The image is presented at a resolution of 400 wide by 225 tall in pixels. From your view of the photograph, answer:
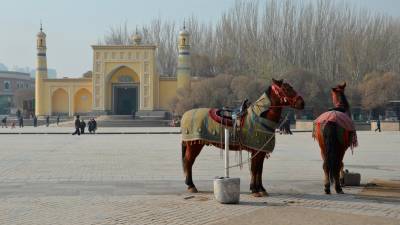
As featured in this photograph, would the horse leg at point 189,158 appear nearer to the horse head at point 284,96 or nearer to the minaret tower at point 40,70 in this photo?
the horse head at point 284,96

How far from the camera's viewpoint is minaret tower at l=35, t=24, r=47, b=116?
5903 cm

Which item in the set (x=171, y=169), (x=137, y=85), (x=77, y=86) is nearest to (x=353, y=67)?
(x=137, y=85)

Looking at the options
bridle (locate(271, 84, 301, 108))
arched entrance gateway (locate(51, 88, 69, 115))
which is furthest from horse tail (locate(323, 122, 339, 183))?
arched entrance gateway (locate(51, 88, 69, 115))

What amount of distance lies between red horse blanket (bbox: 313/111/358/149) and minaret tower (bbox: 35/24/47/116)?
2059 inches

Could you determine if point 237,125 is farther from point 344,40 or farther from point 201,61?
point 201,61

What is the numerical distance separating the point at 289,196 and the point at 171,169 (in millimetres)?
4660

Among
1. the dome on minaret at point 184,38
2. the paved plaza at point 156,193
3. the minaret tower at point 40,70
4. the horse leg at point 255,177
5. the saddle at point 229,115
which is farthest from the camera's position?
the minaret tower at point 40,70

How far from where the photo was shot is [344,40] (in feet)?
191

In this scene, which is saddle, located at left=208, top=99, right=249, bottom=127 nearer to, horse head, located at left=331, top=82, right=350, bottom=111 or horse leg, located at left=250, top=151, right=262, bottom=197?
horse leg, located at left=250, top=151, right=262, bottom=197

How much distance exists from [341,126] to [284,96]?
4.03 ft

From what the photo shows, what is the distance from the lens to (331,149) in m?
9.76

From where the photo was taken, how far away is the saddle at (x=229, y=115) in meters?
9.66

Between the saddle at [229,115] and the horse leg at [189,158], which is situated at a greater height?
the saddle at [229,115]

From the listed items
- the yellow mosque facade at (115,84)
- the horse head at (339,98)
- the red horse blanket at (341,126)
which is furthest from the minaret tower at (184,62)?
the red horse blanket at (341,126)
